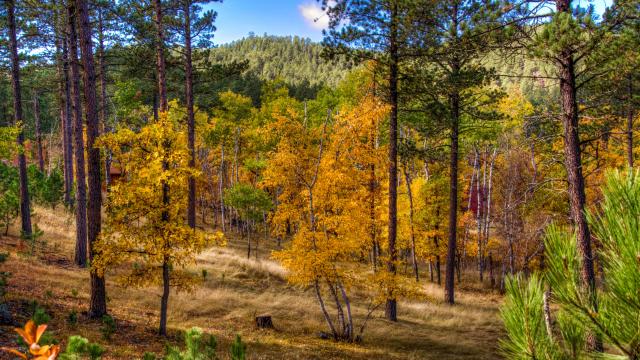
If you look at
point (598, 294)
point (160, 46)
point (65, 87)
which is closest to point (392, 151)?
point (160, 46)

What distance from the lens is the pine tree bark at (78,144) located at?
12.1 m

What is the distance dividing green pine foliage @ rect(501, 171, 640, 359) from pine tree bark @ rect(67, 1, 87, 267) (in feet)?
39.6

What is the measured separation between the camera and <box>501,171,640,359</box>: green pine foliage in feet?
5.64

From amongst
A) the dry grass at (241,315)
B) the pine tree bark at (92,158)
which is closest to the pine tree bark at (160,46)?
the pine tree bark at (92,158)

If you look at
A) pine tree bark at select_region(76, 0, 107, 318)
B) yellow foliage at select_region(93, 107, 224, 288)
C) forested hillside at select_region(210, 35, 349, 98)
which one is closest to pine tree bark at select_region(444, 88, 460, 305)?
yellow foliage at select_region(93, 107, 224, 288)

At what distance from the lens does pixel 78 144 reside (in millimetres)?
12344

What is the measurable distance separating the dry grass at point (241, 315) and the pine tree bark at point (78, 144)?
0.85 metres

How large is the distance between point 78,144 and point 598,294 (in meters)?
13.5

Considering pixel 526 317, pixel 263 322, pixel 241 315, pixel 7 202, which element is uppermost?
pixel 526 317

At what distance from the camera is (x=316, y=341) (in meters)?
11.3

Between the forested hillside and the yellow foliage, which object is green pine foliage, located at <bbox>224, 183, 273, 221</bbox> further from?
the forested hillside

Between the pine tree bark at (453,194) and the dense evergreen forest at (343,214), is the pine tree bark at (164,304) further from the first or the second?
the pine tree bark at (453,194)

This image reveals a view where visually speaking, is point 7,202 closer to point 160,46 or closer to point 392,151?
point 160,46

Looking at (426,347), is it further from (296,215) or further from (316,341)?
(296,215)
